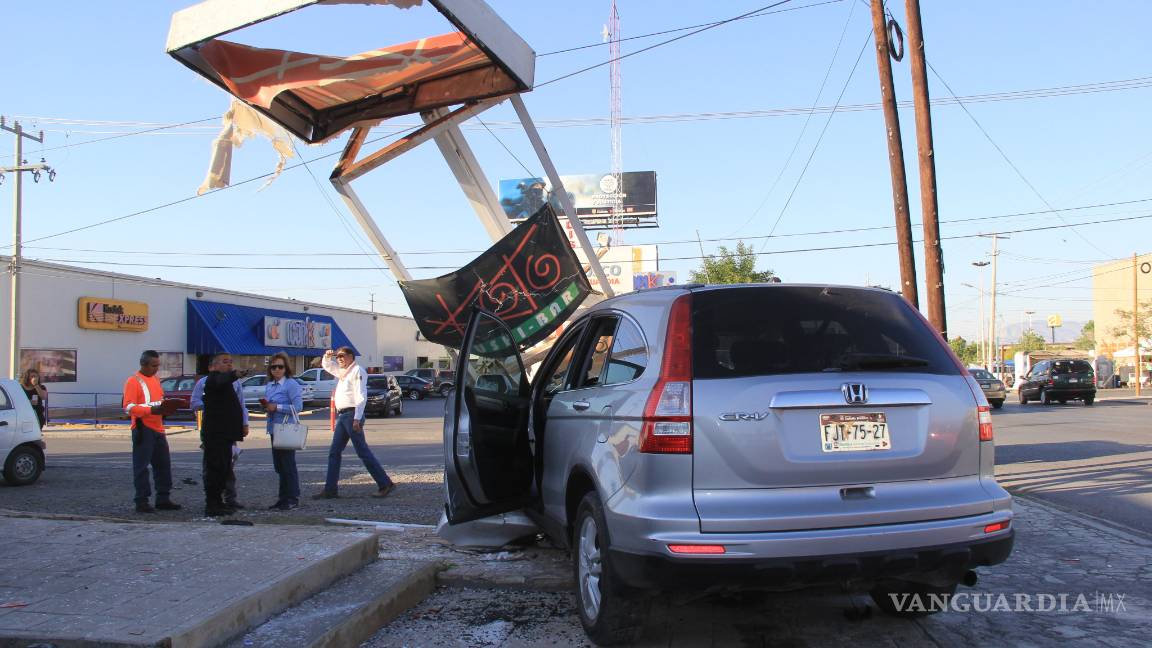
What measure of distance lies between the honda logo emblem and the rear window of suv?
0.12 meters

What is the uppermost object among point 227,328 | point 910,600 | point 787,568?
point 227,328

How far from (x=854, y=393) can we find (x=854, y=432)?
0.56 ft

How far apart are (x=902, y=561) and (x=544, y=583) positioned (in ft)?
7.90

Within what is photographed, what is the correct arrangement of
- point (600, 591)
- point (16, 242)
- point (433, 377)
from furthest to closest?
point (433, 377) → point (16, 242) → point (600, 591)

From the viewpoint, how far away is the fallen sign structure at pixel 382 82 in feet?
22.7

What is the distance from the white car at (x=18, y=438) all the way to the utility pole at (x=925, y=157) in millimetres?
12515

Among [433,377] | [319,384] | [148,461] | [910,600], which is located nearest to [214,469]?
[148,461]

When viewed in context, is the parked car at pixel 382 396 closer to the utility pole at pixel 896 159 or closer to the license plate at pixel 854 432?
the utility pole at pixel 896 159

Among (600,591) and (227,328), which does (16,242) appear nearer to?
(227,328)

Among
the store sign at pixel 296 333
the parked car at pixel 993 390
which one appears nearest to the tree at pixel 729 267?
the parked car at pixel 993 390

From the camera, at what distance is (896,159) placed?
37.2 ft

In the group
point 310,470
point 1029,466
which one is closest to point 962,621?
point 1029,466

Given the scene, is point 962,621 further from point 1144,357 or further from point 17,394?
point 1144,357

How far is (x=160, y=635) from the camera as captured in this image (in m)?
3.35
